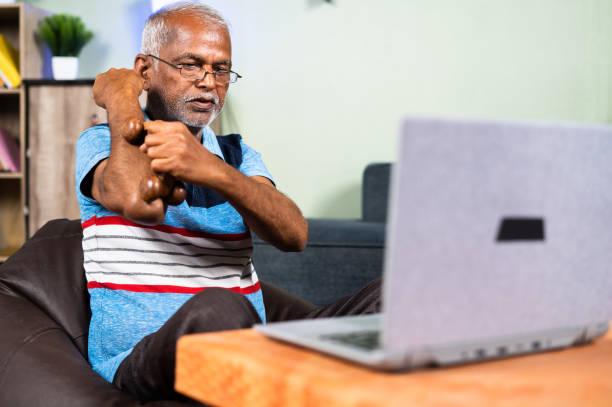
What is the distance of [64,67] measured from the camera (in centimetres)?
337

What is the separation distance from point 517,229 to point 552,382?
12cm

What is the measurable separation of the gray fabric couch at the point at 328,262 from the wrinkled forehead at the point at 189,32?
1153 mm

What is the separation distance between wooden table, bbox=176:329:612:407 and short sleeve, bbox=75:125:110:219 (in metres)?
0.67

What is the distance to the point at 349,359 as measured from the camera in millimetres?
570

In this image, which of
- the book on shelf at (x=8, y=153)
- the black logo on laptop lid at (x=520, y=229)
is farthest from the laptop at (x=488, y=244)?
the book on shelf at (x=8, y=153)

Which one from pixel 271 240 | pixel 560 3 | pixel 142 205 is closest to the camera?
pixel 142 205

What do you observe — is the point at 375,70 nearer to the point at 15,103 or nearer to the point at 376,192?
the point at 376,192

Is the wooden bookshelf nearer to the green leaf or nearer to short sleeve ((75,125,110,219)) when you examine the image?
the green leaf

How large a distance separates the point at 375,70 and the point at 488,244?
2.89 metres

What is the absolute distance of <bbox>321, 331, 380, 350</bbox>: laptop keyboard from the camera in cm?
60

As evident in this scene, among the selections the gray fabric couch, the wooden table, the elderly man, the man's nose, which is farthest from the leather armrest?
the gray fabric couch

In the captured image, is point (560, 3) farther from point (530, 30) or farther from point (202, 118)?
point (202, 118)

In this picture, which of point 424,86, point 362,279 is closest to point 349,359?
point 362,279

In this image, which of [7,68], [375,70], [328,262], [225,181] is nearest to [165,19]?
[225,181]
